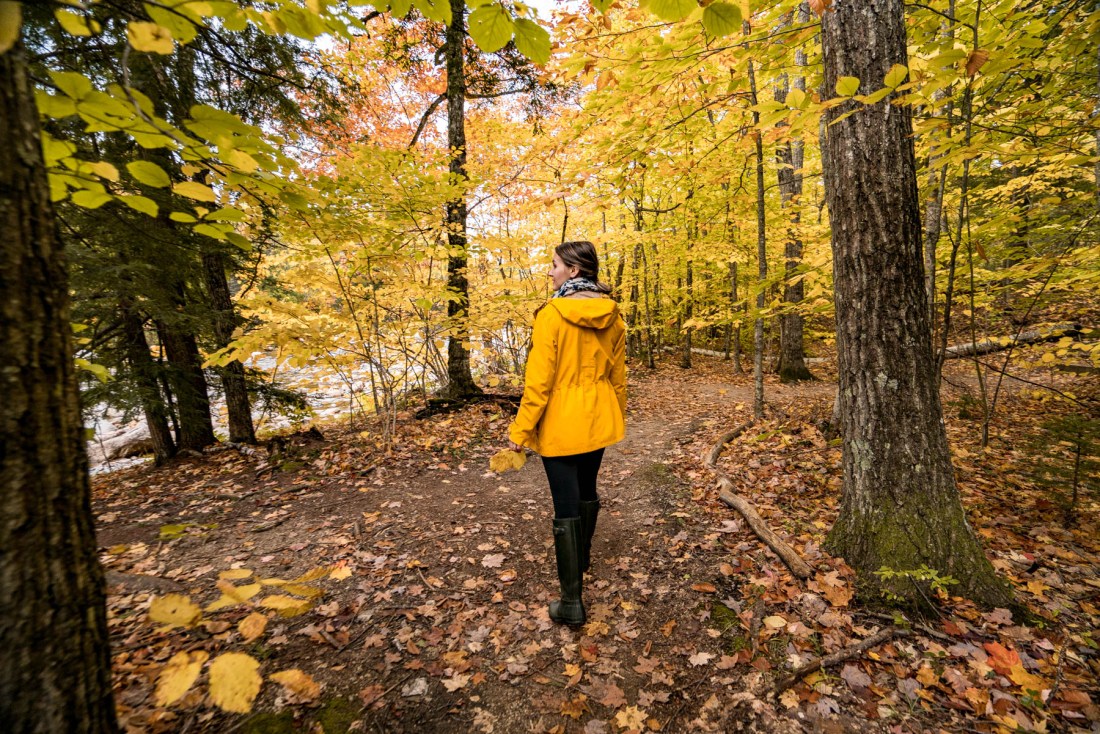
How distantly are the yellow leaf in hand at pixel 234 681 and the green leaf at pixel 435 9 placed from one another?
2.41 m

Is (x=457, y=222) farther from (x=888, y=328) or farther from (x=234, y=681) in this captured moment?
(x=234, y=681)

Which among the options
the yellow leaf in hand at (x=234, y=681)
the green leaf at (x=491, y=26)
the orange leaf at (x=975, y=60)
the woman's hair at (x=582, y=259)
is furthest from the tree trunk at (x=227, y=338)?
the orange leaf at (x=975, y=60)

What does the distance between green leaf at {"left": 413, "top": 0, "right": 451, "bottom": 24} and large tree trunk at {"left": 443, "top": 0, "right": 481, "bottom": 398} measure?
5423 millimetres

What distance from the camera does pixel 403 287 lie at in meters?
6.21

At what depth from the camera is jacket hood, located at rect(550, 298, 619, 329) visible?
2.54 meters

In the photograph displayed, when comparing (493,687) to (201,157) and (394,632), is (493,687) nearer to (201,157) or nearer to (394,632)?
(394,632)

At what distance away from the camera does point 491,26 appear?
1.69m

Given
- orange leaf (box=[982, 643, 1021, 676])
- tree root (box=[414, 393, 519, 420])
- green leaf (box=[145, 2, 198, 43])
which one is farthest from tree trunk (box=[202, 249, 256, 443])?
orange leaf (box=[982, 643, 1021, 676])

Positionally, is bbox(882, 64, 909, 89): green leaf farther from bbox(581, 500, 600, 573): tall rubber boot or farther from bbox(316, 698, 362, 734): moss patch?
bbox(316, 698, 362, 734): moss patch

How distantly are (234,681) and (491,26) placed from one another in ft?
7.95

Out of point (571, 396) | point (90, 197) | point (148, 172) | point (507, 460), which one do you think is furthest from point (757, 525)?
point (90, 197)

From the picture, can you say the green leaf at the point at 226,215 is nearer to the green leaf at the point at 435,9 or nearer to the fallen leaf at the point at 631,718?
the green leaf at the point at 435,9

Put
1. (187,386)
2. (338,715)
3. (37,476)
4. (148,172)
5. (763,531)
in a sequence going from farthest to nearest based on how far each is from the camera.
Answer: (187,386)
(763,531)
(338,715)
(148,172)
(37,476)

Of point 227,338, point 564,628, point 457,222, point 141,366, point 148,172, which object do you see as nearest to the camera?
point 148,172
